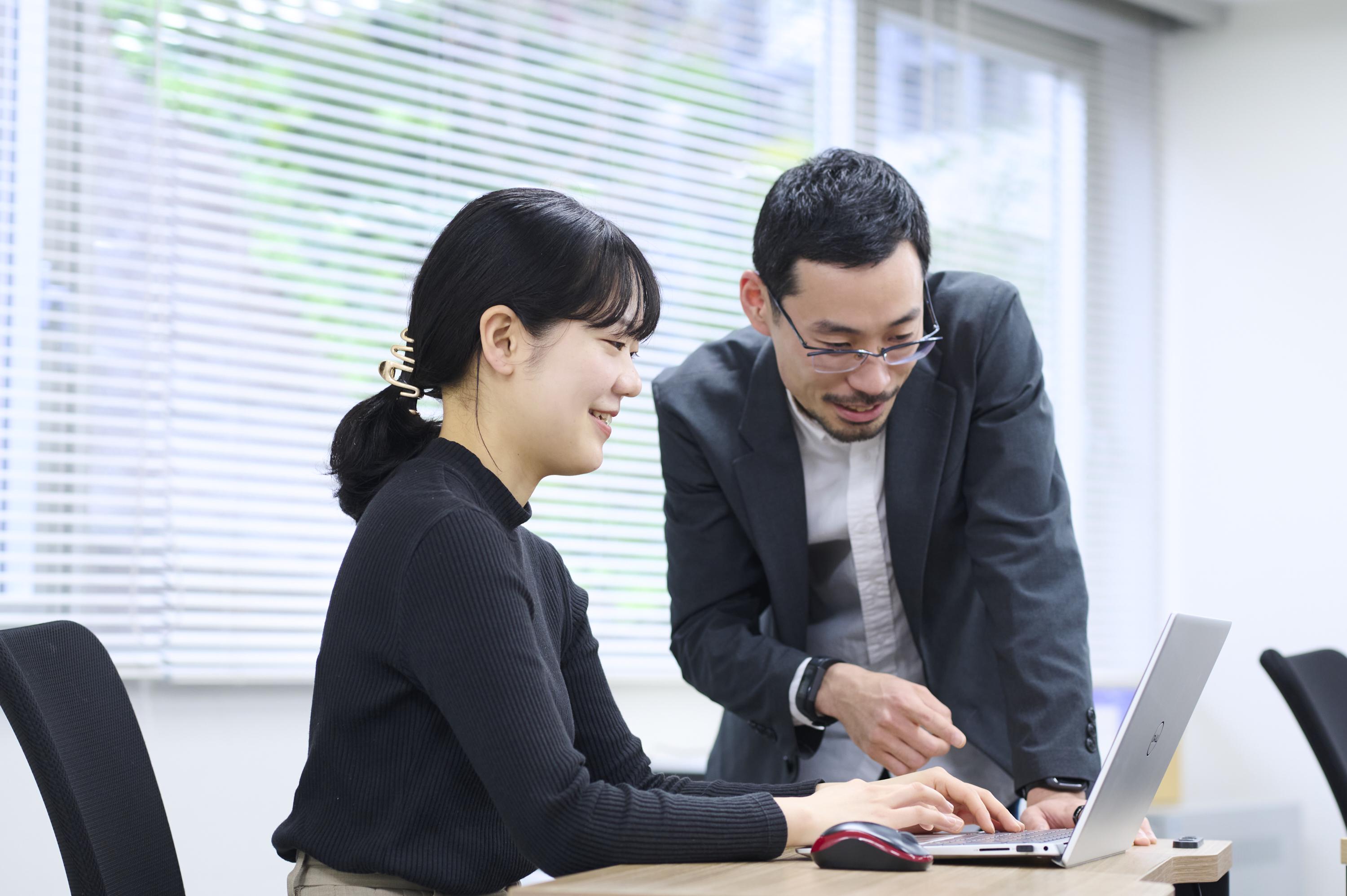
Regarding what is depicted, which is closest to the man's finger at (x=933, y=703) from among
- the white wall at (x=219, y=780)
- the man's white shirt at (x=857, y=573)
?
the man's white shirt at (x=857, y=573)

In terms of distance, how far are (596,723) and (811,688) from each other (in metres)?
0.34

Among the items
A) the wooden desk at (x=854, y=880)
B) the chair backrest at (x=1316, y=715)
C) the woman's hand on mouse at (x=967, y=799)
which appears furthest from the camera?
the chair backrest at (x=1316, y=715)

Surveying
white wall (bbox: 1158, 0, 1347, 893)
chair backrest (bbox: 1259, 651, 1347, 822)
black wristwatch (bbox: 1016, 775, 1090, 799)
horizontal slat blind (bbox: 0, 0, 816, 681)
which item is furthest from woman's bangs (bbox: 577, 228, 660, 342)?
white wall (bbox: 1158, 0, 1347, 893)

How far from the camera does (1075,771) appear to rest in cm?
158

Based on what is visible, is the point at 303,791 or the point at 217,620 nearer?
the point at 303,791

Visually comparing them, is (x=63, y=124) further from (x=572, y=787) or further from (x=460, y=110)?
(x=572, y=787)

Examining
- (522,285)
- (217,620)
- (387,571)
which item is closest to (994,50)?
(217,620)

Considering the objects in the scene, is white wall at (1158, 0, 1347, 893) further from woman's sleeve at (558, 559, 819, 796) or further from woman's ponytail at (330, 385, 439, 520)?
woman's ponytail at (330, 385, 439, 520)

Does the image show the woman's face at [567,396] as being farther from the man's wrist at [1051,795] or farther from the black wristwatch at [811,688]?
the man's wrist at [1051,795]

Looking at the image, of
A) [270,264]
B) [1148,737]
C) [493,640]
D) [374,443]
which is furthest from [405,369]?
[270,264]

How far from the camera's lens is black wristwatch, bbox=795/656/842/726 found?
5.52 feet

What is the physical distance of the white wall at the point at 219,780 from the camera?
97.7 inches

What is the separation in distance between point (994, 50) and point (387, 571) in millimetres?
3550

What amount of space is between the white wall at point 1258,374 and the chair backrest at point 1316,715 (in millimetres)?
1749
